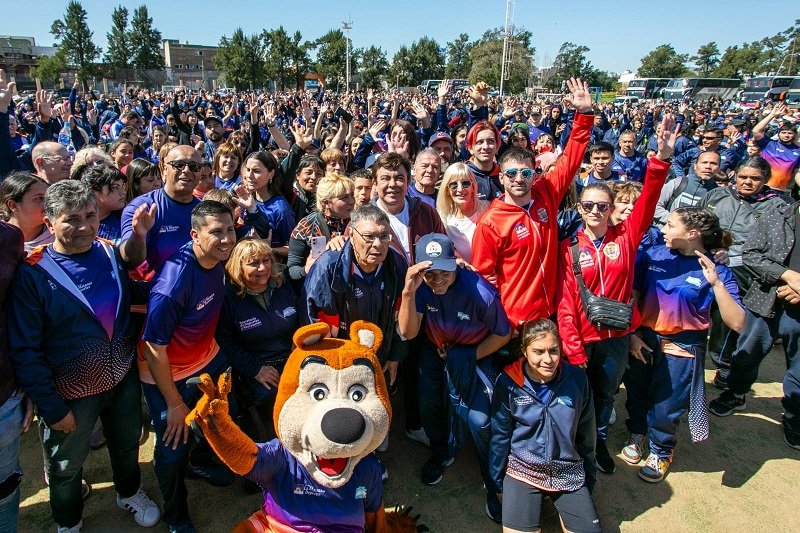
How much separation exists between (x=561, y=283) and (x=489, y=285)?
72cm

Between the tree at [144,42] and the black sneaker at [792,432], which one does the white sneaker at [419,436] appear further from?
the tree at [144,42]

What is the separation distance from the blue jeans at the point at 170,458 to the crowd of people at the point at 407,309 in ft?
0.05

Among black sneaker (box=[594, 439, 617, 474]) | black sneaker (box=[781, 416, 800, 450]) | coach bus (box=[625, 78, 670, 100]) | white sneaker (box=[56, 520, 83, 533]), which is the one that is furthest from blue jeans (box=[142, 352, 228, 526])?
coach bus (box=[625, 78, 670, 100])

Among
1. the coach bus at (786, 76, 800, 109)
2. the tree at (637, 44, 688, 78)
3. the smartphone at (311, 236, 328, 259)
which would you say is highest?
the tree at (637, 44, 688, 78)

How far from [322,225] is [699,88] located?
55.3 m

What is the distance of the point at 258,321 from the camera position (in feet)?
10.1

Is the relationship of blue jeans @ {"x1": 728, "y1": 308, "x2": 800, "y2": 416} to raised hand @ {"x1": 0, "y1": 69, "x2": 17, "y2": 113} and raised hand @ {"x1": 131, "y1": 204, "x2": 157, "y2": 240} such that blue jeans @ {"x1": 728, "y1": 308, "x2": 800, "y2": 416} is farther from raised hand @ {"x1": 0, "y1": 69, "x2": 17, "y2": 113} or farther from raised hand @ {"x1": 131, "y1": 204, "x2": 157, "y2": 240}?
raised hand @ {"x1": 0, "y1": 69, "x2": 17, "y2": 113}

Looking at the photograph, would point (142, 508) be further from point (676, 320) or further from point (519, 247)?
point (676, 320)

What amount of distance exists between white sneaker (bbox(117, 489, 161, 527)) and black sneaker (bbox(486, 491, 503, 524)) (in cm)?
228

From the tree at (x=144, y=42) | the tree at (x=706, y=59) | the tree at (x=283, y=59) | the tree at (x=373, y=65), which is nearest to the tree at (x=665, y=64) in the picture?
the tree at (x=706, y=59)

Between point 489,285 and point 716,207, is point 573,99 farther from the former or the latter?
point 716,207

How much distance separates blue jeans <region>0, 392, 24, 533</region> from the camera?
226 cm

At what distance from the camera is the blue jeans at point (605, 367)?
332 centimetres

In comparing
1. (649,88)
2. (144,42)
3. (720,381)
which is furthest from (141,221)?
(144,42)
